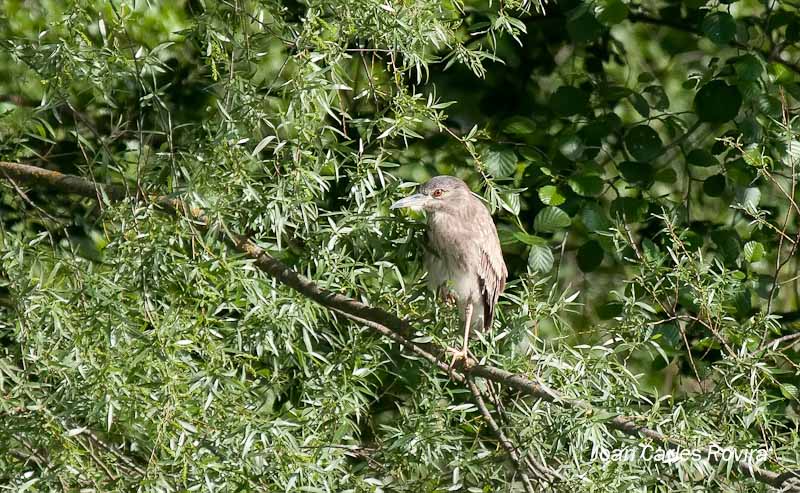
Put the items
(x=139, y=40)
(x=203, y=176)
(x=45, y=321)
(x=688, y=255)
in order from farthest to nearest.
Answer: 1. (x=139, y=40)
2. (x=688, y=255)
3. (x=45, y=321)
4. (x=203, y=176)

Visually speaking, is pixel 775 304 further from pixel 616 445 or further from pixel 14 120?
pixel 14 120

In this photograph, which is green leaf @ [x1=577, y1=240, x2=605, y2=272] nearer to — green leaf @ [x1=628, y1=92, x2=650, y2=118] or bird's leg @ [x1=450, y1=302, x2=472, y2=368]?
green leaf @ [x1=628, y1=92, x2=650, y2=118]

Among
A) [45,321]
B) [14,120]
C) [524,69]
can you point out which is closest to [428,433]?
[45,321]

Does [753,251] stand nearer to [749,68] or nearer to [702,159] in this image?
[702,159]

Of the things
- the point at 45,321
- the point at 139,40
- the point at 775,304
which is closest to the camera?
the point at 45,321

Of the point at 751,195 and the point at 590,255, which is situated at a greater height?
the point at 751,195

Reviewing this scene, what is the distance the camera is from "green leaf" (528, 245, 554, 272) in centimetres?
383

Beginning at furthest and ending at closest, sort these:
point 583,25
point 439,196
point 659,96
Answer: point 659,96 < point 583,25 < point 439,196

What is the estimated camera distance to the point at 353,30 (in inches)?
106

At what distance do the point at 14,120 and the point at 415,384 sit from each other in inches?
60.7

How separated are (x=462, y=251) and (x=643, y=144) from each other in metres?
1.01

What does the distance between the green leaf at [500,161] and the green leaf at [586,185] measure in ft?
0.68

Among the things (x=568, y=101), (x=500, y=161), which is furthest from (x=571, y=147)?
(x=500, y=161)

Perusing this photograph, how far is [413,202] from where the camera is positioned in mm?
3191
